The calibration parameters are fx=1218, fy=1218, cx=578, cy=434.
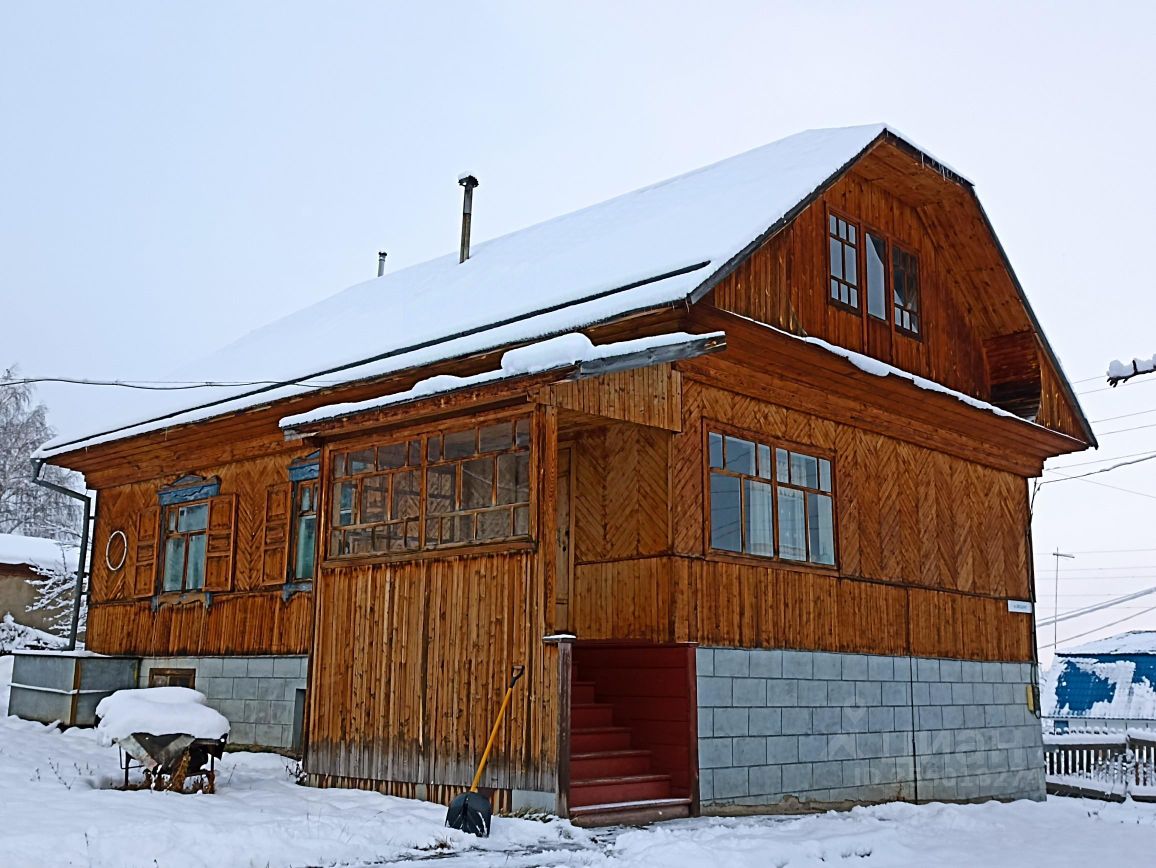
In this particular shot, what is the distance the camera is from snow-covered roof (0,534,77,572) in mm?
31422

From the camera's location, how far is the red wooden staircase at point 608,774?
32.5ft

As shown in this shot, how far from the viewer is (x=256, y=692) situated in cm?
1499

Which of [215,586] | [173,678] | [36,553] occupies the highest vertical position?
[36,553]

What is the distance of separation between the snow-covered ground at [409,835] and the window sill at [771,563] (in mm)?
2398

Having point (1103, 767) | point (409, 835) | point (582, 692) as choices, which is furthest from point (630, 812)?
point (1103, 767)

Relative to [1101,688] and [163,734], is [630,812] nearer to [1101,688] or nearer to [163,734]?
[163,734]

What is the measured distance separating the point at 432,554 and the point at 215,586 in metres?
6.25

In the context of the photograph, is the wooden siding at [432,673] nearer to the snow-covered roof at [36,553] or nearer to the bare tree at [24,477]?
the snow-covered roof at [36,553]

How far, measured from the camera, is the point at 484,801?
29.5 ft

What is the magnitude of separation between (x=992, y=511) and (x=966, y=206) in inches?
161

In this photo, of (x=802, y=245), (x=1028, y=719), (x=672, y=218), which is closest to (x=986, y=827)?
(x=1028, y=719)

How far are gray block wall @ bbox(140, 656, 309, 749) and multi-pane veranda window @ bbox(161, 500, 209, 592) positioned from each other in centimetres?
114

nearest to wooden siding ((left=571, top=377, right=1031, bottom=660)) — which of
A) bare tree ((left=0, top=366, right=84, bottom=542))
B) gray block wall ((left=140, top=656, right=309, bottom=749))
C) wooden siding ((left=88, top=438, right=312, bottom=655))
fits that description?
gray block wall ((left=140, top=656, right=309, bottom=749))

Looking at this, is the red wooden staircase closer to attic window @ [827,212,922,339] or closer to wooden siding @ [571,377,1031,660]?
wooden siding @ [571,377,1031,660]
